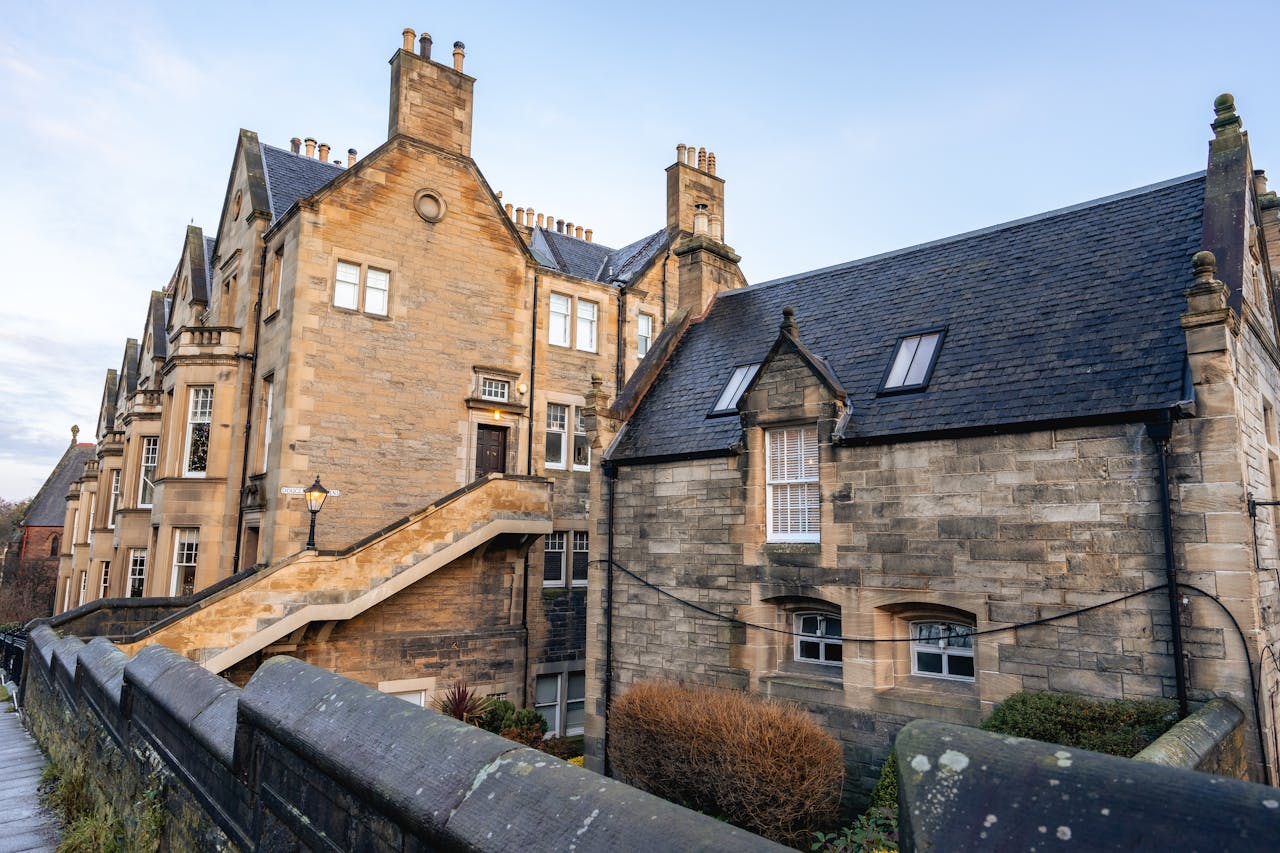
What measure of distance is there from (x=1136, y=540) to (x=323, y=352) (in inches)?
683

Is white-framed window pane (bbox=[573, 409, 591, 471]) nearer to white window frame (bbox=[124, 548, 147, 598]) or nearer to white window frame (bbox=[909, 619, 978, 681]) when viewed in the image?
white window frame (bbox=[909, 619, 978, 681])

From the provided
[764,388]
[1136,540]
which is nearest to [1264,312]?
[1136,540]

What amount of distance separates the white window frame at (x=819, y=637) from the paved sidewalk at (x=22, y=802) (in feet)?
34.0

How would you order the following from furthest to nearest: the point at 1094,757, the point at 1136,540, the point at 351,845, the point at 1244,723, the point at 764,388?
1. the point at 764,388
2. the point at 1136,540
3. the point at 1244,723
4. the point at 351,845
5. the point at 1094,757

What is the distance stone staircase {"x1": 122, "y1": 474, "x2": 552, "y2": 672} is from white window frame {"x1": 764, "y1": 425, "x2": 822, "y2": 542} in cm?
765

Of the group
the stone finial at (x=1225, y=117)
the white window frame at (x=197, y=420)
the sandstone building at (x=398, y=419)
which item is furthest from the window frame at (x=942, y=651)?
the white window frame at (x=197, y=420)

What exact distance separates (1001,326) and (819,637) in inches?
238

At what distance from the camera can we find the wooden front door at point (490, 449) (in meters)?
22.0

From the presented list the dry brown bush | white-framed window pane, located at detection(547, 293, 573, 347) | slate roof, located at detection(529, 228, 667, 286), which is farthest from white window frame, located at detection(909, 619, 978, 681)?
slate roof, located at detection(529, 228, 667, 286)

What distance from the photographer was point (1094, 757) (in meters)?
1.95

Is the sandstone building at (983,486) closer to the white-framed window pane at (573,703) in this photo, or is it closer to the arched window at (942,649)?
the arched window at (942,649)

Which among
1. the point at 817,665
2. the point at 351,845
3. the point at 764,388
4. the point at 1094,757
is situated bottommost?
the point at 817,665

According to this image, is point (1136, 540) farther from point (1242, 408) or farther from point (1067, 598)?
point (1242, 408)

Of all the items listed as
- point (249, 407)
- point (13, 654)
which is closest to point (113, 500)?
point (13, 654)
